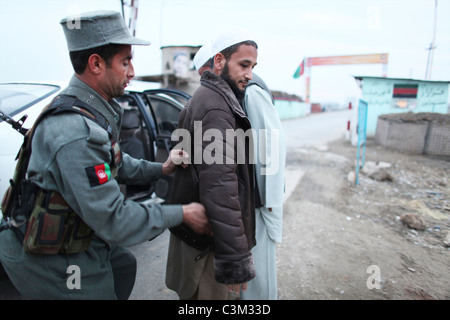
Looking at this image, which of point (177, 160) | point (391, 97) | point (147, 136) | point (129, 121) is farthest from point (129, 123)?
point (391, 97)

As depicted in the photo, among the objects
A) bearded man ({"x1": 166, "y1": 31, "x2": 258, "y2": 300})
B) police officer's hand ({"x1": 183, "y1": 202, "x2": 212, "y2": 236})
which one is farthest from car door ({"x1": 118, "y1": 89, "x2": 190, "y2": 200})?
police officer's hand ({"x1": 183, "y1": 202, "x2": 212, "y2": 236})

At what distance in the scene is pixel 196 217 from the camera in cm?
125

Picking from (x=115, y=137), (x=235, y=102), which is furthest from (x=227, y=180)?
(x=115, y=137)

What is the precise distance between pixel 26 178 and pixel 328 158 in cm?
774

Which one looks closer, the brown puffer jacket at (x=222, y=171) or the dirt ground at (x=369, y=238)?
the brown puffer jacket at (x=222, y=171)

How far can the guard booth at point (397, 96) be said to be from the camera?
11047 mm

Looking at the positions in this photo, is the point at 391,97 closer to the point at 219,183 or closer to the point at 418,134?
the point at 418,134

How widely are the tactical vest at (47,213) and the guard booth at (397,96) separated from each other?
11470 millimetres

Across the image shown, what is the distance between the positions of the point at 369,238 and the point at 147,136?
315 cm

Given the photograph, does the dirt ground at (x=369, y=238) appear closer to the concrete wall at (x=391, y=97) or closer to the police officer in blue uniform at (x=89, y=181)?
the police officer in blue uniform at (x=89, y=181)

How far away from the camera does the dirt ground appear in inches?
91.8

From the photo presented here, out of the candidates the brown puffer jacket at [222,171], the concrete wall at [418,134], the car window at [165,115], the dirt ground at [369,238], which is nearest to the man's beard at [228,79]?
the brown puffer jacket at [222,171]

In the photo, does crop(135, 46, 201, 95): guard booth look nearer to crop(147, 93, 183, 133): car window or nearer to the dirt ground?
crop(147, 93, 183, 133): car window

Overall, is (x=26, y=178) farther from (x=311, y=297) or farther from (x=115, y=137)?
(x=311, y=297)
